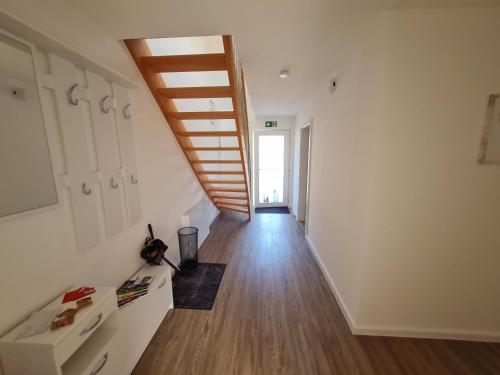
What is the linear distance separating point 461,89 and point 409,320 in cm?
174

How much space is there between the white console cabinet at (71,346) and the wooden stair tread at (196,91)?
5.61 feet

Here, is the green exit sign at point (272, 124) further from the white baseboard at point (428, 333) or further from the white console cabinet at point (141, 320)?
the white baseboard at point (428, 333)

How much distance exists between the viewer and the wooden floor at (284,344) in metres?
1.41

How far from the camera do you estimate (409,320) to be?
1.63 meters

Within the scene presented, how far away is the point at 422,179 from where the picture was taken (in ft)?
4.61

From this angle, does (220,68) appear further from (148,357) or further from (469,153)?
(148,357)

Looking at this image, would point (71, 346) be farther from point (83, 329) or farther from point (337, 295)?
point (337, 295)

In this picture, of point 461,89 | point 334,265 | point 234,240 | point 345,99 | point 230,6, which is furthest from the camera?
point 234,240

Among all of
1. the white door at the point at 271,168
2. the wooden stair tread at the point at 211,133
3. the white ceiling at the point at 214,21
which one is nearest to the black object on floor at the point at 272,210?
the white door at the point at 271,168

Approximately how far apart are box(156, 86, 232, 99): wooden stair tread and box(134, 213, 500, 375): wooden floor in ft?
6.74

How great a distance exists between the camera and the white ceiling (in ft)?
3.68

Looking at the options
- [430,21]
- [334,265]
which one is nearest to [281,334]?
[334,265]

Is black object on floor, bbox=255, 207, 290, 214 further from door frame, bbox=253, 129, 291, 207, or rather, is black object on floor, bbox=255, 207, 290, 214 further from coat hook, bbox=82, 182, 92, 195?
coat hook, bbox=82, 182, 92, 195

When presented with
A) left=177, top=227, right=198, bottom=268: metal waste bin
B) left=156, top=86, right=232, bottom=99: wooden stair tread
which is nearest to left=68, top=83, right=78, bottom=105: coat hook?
left=156, top=86, right=232, bottom=99: wooden stair tread
